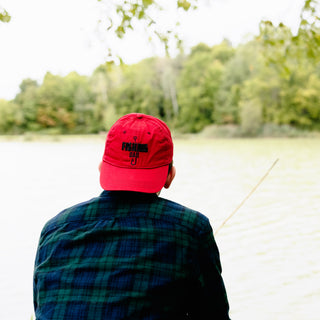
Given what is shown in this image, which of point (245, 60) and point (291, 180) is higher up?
point (245, 60)

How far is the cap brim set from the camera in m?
1.12

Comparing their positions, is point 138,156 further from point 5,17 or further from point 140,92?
point 140,92

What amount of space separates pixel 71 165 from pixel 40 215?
1012cm

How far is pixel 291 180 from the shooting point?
13.1m

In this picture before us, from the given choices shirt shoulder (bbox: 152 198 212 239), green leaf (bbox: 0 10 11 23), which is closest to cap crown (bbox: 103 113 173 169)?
shirt shoulder (bbox: 152 198 212 239)

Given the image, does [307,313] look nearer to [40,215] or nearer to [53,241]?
[53,241]

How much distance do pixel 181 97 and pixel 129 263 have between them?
165ft

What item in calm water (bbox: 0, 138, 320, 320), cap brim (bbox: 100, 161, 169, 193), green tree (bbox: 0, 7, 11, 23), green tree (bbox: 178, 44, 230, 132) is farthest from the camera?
green tree (bbox: 178, 44, 230, 132)

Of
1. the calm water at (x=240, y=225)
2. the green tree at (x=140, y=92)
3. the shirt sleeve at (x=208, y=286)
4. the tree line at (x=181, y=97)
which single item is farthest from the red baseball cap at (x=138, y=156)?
the green tree at (x=140, y=92)

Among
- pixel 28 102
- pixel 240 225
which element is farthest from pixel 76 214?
pixel 28 102

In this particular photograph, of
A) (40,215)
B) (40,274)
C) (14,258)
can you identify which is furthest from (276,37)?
(40,215)

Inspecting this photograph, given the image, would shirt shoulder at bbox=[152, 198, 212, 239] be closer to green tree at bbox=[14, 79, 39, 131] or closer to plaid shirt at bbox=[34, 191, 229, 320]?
plaid shirt at bbox=[34, 191, 229, 320]

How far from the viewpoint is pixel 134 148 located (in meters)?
1.15

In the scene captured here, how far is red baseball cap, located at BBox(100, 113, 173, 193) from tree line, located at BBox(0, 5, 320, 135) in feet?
130
